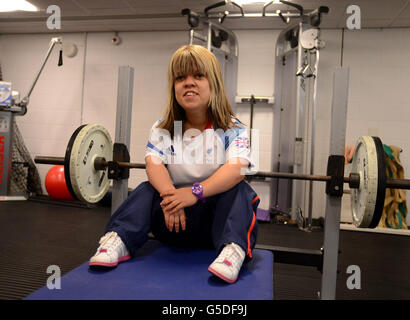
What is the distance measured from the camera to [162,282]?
809 millimetres

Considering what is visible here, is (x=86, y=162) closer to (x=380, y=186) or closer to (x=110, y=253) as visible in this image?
(x=110, y=253)

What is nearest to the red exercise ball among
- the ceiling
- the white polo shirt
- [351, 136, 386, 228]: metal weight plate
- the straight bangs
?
the ceiling

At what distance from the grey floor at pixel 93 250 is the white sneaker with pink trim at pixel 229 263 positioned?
2.59 ft

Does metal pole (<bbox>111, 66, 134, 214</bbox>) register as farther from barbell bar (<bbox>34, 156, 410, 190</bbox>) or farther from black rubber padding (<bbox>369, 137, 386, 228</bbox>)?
black rubber padding (<bbox>369, 137, 386, 228</bbox>)

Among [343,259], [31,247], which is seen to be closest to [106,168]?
[31,247]

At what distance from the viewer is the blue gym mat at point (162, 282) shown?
0.74 metres

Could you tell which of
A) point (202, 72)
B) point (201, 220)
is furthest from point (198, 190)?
point (202, 72)

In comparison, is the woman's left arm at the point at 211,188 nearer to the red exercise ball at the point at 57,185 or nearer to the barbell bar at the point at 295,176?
the barbell bar at the point at 295,176

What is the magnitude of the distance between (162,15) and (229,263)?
128 inches

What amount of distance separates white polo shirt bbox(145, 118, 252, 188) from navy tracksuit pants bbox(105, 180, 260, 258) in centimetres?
10

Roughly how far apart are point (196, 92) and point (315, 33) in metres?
2.28

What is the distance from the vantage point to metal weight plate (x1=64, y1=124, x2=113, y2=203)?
3.95 feet

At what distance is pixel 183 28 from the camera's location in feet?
12.3

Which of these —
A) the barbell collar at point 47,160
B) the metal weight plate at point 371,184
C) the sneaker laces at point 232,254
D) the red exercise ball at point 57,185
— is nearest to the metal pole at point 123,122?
the barbell collar at point 47,160
